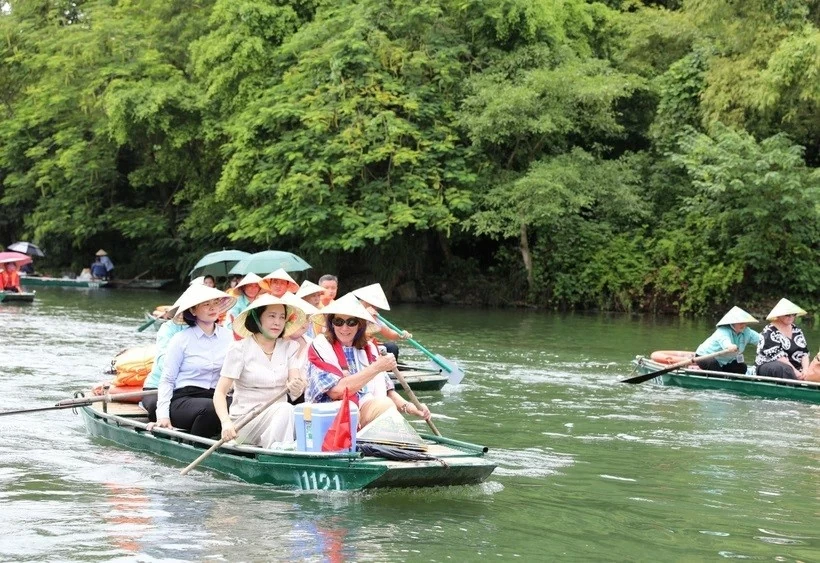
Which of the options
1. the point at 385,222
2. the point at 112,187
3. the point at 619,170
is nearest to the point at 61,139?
the point at 112,187

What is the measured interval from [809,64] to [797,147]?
2.32 metres

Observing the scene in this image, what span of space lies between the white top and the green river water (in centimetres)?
60

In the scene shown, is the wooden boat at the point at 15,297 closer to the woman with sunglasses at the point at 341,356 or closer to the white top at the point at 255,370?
the white top at the point at 255,370

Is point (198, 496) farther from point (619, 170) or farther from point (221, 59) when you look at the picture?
point (221, 59)

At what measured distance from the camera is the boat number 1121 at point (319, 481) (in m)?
8.31

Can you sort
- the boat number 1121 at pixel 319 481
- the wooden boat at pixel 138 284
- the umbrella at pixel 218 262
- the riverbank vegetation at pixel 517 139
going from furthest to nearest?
the wooden boat at pixel 138 284, the riverbank vegetation at pixel 517 139, the umbrella at pixel 218 262, the boat number 1121 at pixel 319 481

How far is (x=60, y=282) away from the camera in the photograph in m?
37.1

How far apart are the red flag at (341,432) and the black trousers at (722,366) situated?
783cm

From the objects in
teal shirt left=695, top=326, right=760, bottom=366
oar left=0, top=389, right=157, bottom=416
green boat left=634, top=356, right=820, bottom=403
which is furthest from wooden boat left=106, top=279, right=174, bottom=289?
oar left=0, top=389, right=157, bottom=416

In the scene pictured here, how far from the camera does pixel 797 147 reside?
25.5m

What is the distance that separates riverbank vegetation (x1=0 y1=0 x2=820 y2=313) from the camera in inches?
1046

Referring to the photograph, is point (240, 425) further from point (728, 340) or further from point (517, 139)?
point (517, 139)

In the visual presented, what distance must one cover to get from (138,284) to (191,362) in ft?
94.1

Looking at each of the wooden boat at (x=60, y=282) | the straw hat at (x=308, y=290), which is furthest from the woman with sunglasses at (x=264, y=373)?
the wooden boat at (x=60, y=282)
